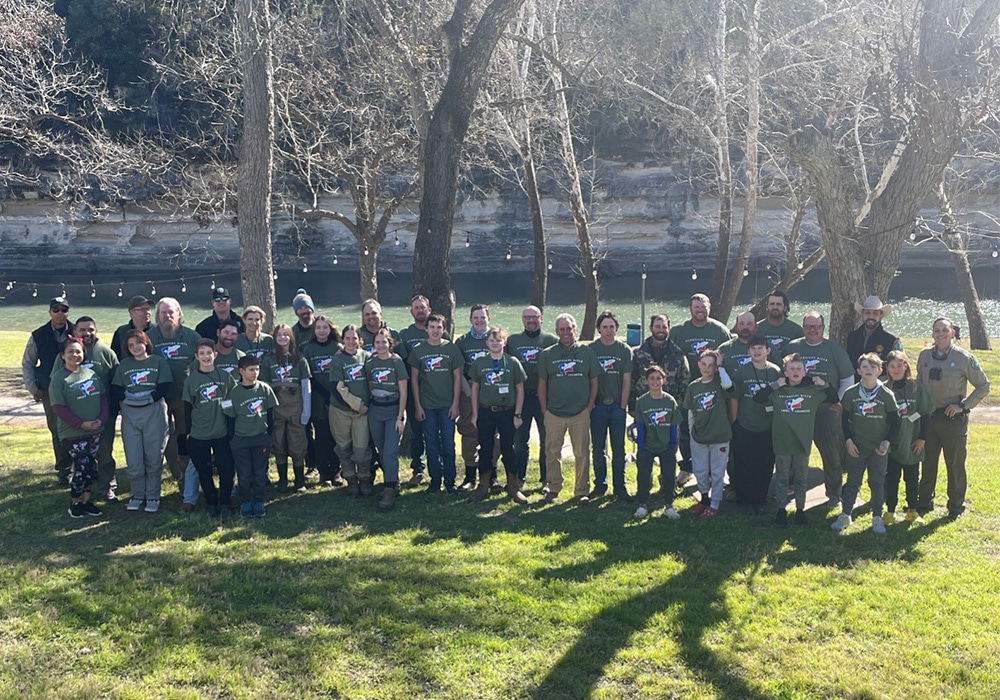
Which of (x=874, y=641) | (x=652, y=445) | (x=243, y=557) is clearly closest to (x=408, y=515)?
(x=243, y=557)

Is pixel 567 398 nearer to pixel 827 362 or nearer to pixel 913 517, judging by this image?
pixel 827 362

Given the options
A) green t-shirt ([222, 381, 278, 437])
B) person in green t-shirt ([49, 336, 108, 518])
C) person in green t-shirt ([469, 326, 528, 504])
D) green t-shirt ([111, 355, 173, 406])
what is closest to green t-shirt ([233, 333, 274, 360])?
green t-shirt ([222, 381, 278, 437])

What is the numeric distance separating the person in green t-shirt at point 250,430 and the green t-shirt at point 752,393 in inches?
163

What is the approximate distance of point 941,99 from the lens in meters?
9.03

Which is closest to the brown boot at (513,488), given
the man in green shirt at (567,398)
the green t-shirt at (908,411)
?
the man in green shirt at (567,398)

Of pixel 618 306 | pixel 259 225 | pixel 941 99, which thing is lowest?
pixel 618 306

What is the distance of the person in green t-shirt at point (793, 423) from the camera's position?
736cm

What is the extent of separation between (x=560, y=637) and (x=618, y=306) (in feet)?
103

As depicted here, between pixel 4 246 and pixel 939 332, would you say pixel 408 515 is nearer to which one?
pixel 939 332

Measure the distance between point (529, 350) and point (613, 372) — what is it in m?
0.88

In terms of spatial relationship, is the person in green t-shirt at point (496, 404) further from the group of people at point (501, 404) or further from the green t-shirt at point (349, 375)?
the green t-shirt at point (349, 375)

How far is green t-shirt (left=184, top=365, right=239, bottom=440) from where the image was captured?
24.3ft

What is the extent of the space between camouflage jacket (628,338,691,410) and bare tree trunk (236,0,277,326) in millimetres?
6024

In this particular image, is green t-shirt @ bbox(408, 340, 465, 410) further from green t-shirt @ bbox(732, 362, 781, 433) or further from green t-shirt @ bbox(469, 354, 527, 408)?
green t-shirt @ bbox(732, 362, 781, 433)
